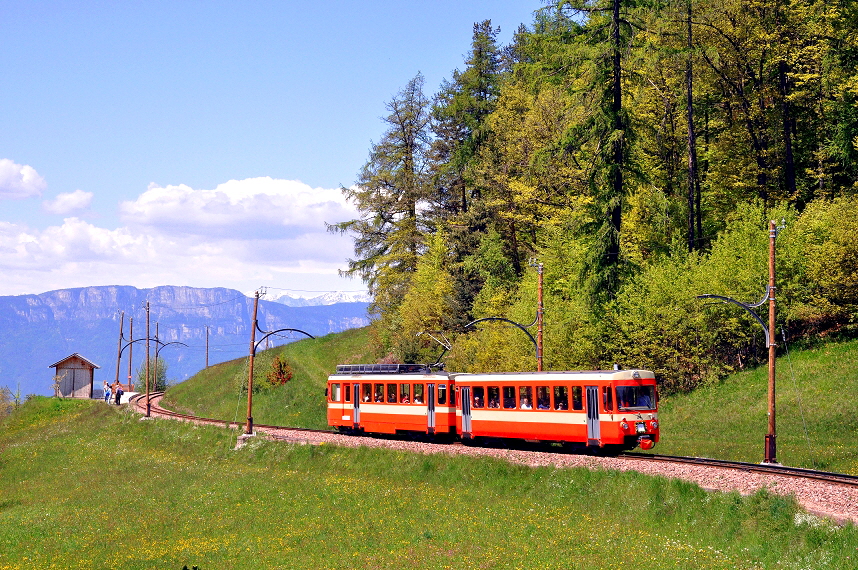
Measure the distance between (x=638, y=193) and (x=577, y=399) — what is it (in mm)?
23028

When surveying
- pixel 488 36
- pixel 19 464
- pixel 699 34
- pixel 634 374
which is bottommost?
pixel 19 464

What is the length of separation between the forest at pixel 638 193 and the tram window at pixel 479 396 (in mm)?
11077

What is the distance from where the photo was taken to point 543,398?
3117 cm

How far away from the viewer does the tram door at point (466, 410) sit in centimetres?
3527

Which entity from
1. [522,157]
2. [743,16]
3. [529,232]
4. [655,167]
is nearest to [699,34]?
[743,16]

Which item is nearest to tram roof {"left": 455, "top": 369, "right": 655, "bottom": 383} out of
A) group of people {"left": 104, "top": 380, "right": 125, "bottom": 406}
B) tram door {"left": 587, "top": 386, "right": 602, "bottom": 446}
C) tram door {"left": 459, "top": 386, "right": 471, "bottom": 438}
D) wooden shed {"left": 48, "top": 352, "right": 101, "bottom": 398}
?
tram door {"left": 587, "top": 386, "right": 602, "bottom": 446}

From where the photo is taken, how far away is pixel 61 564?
2441cm

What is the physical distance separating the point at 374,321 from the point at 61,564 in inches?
1906

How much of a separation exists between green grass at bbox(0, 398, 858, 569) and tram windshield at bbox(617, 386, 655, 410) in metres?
3.80

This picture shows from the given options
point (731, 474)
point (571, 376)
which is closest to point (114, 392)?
point (571, 376)

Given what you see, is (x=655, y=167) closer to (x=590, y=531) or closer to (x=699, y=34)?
(x=699, y=34)

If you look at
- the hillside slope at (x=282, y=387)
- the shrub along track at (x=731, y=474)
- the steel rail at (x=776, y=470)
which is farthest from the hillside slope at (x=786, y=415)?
the hillside slope at (x=282, y=387)

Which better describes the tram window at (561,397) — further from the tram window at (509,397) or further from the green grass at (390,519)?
the green grass at (390,519)

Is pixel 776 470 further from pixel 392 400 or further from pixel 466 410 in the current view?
pixel 392 400
